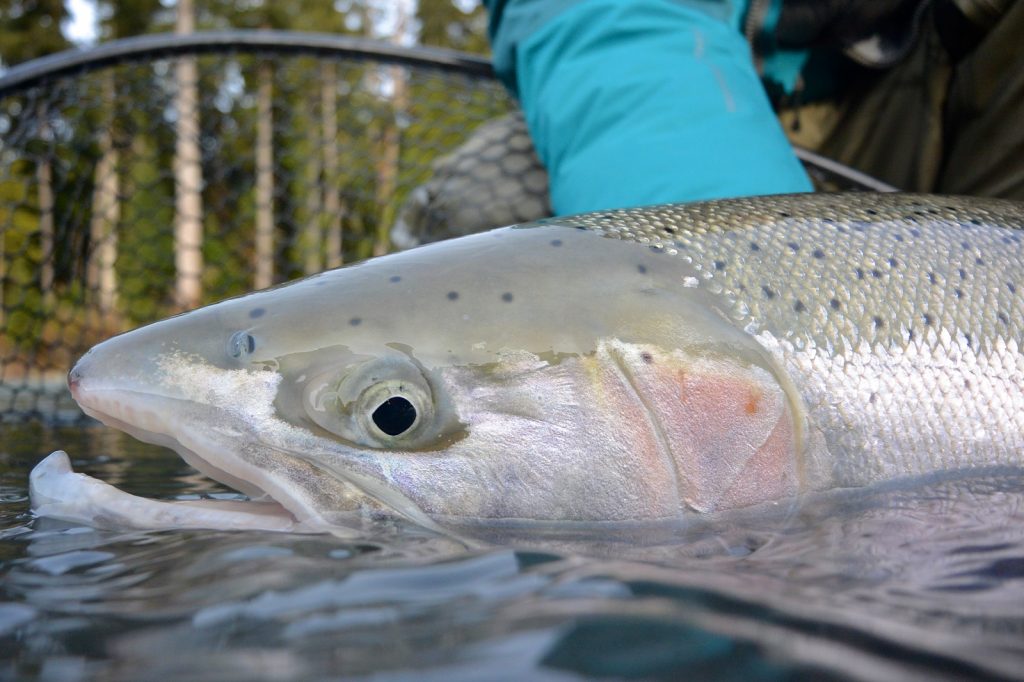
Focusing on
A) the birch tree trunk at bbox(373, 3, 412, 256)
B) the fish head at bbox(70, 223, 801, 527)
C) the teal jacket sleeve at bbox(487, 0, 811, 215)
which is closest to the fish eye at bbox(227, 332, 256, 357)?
the fish head at bbox(70, 223, 801, 527)

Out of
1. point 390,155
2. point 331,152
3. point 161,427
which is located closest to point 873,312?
point 161,427

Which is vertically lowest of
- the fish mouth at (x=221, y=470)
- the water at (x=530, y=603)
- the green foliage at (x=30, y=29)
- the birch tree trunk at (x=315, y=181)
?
the water at (x=530, y=603)

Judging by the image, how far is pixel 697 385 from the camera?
1276 mm

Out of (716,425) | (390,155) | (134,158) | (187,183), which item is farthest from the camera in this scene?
(187,183)

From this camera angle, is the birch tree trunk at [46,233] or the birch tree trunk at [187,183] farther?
the birch tree trunk at [187,183]

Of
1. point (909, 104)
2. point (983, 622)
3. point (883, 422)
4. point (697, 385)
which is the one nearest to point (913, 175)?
point (909, 104)

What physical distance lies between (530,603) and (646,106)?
193 centimetres

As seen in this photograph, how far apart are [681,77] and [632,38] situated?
0.92 feet

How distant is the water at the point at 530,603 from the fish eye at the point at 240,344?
10.0 inches

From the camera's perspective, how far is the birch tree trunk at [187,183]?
3803 millimetres

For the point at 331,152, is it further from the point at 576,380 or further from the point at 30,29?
the point at 30,29

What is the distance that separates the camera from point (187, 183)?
559 inches

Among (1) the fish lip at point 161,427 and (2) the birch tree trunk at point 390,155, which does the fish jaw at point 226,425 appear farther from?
(2) the birch tree trunk at point 390,155

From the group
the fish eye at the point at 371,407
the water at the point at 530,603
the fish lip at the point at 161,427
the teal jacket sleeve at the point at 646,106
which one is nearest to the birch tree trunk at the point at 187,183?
the teal jacket sleeve at the point at 646,106
